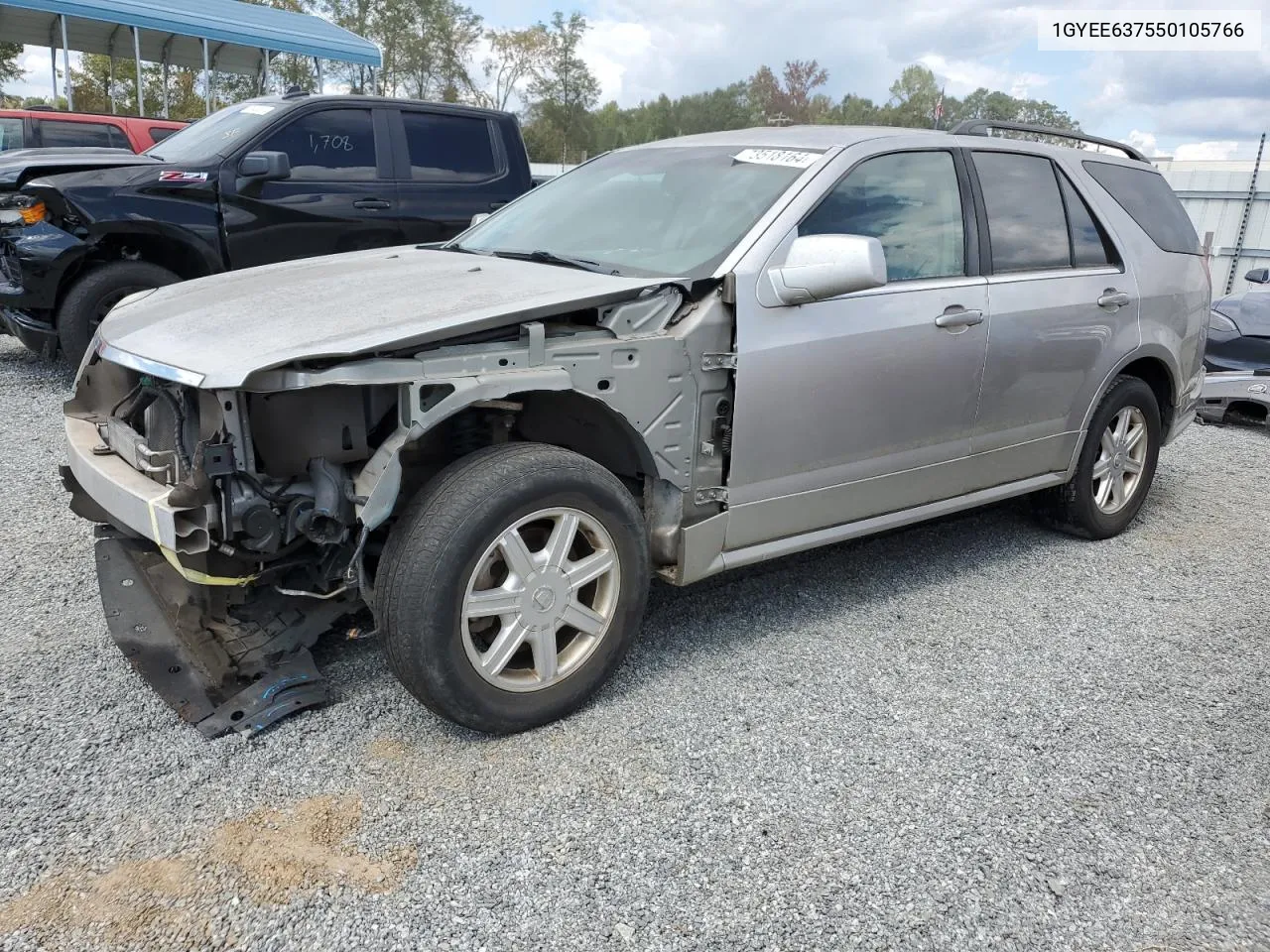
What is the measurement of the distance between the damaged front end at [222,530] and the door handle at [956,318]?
209 centimetres

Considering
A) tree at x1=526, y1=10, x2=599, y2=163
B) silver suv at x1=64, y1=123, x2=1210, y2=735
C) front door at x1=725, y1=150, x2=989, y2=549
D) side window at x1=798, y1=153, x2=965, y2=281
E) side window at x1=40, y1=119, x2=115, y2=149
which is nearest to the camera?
silver suv at x1=64, y1=123, x2=1210, y2=735

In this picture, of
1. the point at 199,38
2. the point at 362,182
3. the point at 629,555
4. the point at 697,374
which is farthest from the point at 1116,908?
the point at 199,38

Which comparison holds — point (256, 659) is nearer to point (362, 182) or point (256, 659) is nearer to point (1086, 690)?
point (1086, 690)

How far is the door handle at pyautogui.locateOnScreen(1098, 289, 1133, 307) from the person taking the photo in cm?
429

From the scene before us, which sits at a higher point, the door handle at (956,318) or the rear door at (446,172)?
the rear door at (446,172)

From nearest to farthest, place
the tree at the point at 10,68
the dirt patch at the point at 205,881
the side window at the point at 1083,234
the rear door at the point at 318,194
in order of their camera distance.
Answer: the dirt patch at the point at 205,881 < the side window at the point at 1083,234 < the rear door at the point at 318,194 < the tree at the point at 10,68

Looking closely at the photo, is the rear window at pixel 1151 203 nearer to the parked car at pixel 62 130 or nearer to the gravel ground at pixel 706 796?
the gravel ground at pixel 706 796

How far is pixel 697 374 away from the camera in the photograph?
3.04 m

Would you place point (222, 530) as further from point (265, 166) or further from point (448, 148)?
point (448, 148)

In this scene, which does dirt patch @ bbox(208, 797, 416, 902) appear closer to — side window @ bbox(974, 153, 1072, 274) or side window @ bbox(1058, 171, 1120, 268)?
side window @ bbox(974, 153, 1072, 274)

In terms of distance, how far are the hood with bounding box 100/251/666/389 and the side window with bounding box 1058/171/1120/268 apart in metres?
2.35

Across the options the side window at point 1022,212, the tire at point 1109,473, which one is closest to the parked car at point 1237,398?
the tire at point 1109,473

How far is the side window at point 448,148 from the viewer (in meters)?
7.21

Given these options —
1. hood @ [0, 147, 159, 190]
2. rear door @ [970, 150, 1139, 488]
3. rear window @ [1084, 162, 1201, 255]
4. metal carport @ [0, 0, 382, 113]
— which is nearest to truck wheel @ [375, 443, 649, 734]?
rear door @ [970, 150, 1139, 488]
